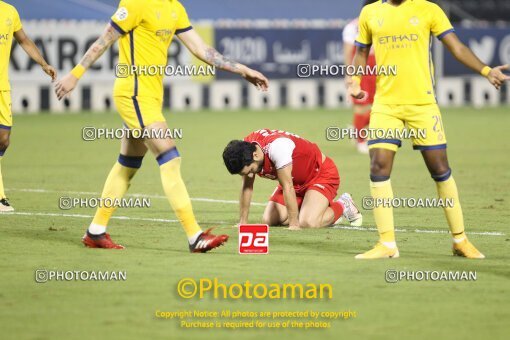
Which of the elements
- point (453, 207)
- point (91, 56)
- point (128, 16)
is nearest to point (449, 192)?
point (453, 207)

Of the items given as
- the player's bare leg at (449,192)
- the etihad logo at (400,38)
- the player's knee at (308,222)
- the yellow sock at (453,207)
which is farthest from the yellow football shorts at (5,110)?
the yellow sock at (453,207)

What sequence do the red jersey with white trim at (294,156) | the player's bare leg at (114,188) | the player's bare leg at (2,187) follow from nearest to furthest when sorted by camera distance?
1. the player's bare leg at (114,188)
2. the red jersey with white trim at (294,156)
3. the player's bare leg at (2,187)

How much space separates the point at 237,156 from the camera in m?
10.5

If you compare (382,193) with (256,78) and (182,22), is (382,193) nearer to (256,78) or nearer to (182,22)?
(256,78)

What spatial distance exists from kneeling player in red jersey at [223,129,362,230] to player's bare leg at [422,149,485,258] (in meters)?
1.87

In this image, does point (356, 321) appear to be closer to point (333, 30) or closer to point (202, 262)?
point (202, 262)

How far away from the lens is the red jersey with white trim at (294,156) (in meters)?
10.9

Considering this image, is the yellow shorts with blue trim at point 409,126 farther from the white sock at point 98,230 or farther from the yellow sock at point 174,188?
the white sock at point 98,230

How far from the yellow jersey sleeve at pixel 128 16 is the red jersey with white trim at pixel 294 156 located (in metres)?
2.04

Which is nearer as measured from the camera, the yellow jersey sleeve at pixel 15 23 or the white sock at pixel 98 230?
the white sock at pixel 98 230

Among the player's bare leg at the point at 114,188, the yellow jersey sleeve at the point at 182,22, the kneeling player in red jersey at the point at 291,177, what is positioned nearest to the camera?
the yellow jersey sleeve at the point at 182,22

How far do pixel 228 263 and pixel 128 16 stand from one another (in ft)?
7.19

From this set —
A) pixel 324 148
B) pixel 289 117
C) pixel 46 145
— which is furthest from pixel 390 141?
pixel 289 117

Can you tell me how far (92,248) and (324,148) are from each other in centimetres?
1134
